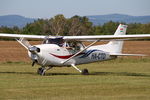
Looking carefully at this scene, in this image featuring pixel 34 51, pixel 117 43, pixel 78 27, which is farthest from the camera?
pixel 78 27

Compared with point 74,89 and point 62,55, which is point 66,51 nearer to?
point 62,55

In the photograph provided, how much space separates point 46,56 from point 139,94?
8.02 metres

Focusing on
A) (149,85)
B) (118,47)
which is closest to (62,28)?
(118,47)

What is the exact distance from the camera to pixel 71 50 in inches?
941

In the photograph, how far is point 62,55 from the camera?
76.7 ft

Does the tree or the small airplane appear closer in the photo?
the small airplane

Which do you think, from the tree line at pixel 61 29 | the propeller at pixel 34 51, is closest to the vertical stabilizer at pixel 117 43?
the propeller at pixel 34 51

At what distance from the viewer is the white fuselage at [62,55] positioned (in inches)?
890

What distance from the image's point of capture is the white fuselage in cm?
2261

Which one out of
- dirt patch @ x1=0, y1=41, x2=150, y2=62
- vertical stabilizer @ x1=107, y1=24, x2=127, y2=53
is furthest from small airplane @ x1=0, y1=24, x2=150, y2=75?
dirt patch @ x1=0, y1=41, x2=150, y2=62

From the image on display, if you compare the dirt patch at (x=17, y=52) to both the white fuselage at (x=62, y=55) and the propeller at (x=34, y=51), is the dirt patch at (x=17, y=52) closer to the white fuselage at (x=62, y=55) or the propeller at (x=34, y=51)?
the white fuselage at (x=62, y=55)

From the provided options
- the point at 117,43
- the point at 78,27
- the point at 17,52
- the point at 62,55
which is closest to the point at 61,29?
the point at 78,27

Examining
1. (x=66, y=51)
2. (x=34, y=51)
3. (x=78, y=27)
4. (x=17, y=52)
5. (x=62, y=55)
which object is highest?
(x=34, y=51)

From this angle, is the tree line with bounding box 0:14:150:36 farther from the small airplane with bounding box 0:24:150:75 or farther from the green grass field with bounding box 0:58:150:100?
the green grass field with bounding box 0:58:150:100
